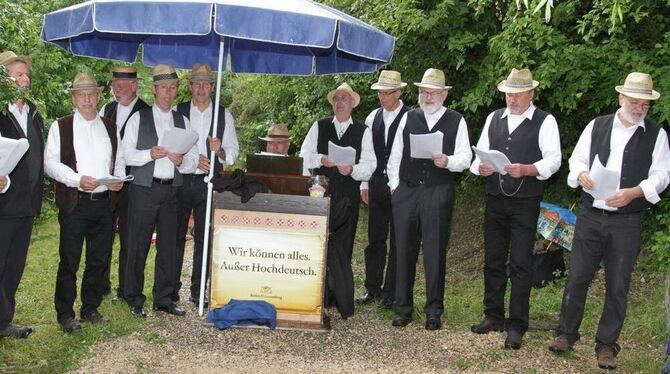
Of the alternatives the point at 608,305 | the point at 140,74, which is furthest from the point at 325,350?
the point at 140,74

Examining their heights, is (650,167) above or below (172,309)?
above

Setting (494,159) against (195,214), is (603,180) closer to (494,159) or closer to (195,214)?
(494,159)

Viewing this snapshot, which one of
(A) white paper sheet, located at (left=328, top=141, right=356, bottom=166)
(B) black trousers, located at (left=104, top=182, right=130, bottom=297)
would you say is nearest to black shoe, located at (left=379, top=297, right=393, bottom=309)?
(A) white paper sheet, located at (left=328, top=141, right=356, bottom=166)

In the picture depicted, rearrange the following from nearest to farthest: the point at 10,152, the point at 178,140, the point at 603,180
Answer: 1. the point at 10,152
2. the point at 603,180
3. the point at 178,140

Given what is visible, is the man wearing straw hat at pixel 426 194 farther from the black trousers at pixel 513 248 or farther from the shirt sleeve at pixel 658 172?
the shirt sleeve at pixel 658 172

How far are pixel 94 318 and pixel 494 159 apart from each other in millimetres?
3526

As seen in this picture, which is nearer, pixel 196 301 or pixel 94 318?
pixel 94 318

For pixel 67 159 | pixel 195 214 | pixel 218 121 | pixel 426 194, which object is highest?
pixel 218 121

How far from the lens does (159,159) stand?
6.62 meters

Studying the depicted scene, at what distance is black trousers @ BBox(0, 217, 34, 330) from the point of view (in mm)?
5852

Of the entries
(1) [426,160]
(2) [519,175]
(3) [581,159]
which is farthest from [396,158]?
(3) [581,159]

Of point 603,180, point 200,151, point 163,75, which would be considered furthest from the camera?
point 200,151

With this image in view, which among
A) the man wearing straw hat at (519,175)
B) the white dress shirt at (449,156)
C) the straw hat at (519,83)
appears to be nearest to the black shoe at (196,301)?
the white dress shirt at (449,156)

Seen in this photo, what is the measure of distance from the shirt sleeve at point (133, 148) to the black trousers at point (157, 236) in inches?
9.7
